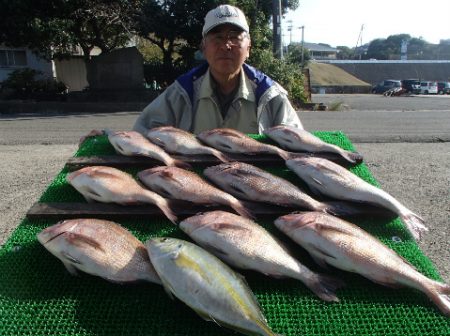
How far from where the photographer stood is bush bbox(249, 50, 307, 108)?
20.2 meters

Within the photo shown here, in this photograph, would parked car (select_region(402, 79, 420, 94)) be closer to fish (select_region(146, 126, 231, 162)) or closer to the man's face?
the man's face

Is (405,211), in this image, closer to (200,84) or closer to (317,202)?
(317,202)

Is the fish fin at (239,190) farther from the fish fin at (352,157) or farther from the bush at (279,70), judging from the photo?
the bush at (279,70)

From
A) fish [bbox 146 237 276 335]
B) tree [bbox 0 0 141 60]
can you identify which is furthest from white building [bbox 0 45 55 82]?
fish [bbox 146 237 276 335]

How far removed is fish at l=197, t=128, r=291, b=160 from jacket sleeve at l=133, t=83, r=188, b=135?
118 cm

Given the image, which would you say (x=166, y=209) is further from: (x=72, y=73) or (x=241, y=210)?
(x=72, y=73)

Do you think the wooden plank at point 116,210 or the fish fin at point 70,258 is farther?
the wooden plank at point 116,210

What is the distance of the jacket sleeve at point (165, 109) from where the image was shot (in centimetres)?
417

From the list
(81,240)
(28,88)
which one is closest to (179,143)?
(81,240)

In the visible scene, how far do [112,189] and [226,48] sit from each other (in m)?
1.91

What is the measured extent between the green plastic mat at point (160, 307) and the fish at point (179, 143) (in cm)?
116

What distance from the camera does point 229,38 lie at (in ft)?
11.7

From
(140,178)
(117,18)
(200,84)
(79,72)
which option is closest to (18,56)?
(79,72)

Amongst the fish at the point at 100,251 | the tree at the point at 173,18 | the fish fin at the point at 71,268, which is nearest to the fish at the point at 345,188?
the fish at the point at 100,251
